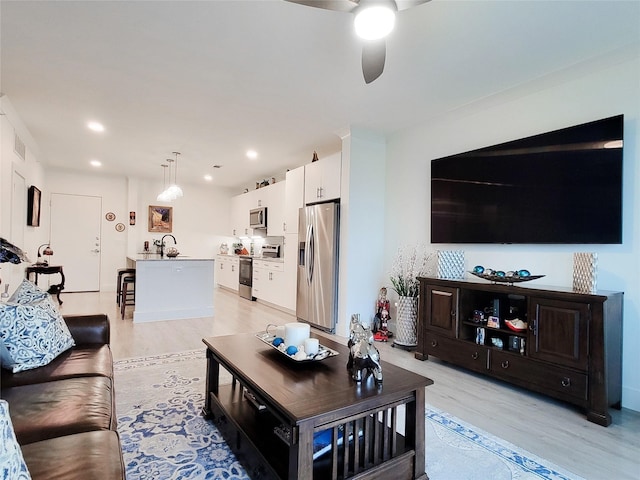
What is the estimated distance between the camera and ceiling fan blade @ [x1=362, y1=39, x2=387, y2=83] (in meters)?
1.81

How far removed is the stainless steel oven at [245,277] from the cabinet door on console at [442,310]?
4.08 metres

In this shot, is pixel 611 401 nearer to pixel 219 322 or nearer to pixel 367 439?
pixel 367 439

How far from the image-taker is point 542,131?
286cm

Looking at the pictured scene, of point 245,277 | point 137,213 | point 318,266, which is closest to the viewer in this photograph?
point 318,266

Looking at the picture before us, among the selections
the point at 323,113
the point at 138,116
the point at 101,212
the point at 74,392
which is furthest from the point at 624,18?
the point at 101,212

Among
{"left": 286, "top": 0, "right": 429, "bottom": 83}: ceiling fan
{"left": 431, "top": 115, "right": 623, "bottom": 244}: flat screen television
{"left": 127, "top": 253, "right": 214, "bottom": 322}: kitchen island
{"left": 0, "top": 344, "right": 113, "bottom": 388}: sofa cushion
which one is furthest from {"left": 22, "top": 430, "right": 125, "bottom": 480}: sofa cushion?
{"left": 127, "top": 253, "right": 214, "bottom": 322}: kitchen island

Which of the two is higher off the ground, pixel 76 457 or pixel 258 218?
pixel 258 218

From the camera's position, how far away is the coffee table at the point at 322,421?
1244mm

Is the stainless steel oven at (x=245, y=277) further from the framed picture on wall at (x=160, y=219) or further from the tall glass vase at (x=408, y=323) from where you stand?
the tall glass vase at (x=408, y=323)

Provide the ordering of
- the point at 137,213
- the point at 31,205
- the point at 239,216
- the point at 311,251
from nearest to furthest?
the point at 311,251 < the point at 31,205 < the point at 137,213 < the point at 239,216

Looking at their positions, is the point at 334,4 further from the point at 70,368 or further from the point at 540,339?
the point at 540,339

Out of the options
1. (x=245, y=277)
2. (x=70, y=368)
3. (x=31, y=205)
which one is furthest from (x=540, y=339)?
(x=31, y=205)

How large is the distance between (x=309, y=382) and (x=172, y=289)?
3.89 meters

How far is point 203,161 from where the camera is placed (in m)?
5.88
